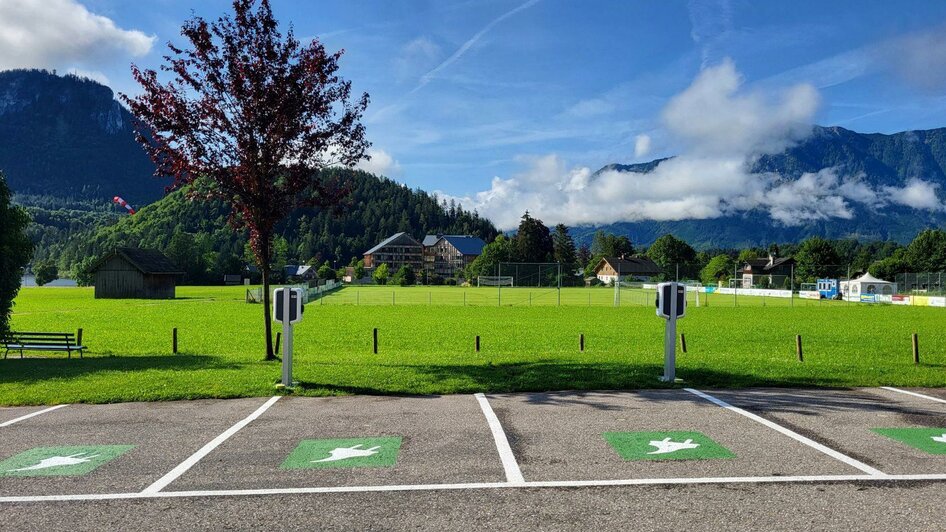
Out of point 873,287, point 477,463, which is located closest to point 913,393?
point 477,463

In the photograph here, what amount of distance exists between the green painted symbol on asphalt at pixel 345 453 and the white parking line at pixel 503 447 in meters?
1.16

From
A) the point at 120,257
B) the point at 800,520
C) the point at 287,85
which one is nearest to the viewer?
the point at 800,520

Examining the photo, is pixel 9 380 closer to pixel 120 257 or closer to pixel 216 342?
pixel 216 342

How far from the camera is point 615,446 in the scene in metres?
7.03

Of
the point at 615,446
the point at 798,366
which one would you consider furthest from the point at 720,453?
the point at 798,366

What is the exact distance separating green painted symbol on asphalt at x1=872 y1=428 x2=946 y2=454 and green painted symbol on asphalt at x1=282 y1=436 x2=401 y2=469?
5857 mm

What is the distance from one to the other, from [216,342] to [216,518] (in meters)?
20.1

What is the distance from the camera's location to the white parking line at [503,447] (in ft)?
19.7

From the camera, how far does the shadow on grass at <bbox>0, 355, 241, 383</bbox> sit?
12953 mm

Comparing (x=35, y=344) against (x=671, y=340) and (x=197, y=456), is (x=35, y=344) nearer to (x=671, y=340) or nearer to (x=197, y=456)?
(x=197, y=456)

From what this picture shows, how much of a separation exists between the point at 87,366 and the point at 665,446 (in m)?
13.6

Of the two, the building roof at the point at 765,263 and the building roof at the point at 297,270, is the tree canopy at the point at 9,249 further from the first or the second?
the building roof at the point at 297,270

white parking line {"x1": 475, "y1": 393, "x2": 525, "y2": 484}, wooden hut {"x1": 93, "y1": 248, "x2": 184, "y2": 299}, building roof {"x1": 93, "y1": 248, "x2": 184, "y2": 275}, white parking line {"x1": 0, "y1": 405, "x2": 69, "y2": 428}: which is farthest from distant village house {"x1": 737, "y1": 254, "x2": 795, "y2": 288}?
white parking line {"x1": 0, "y1": 405, "x2": 69, "y2": 428}

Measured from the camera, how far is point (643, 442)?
7199 mm
